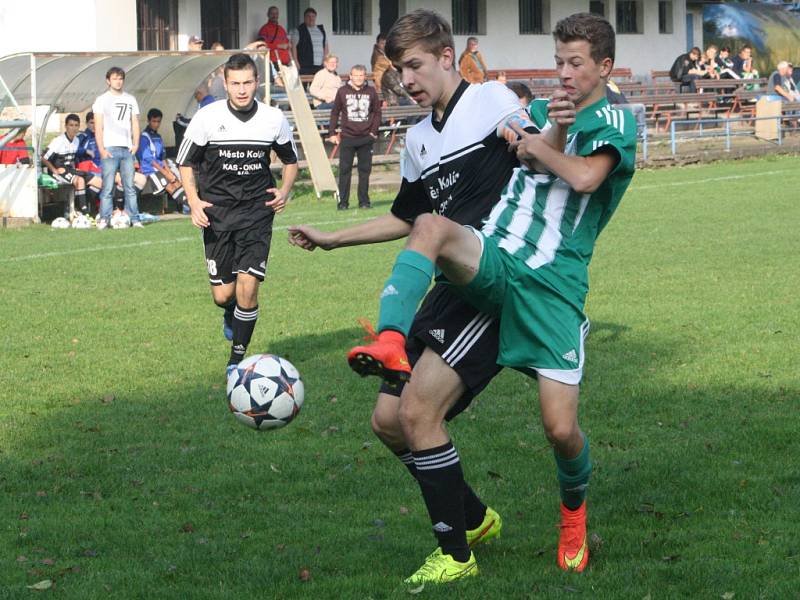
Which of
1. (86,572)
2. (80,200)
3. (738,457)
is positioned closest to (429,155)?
(86,572)

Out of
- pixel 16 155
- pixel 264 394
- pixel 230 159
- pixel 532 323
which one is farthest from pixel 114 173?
pixel 532 323

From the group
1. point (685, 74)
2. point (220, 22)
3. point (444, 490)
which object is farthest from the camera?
point (685, 74)

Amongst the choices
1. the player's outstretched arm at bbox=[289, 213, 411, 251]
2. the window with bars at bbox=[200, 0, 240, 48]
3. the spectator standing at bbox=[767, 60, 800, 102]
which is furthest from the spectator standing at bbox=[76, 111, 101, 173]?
the spectator standing at bbox=[767, 60, 800, 102]

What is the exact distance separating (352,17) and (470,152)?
28.3 m

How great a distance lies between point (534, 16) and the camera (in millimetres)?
36719

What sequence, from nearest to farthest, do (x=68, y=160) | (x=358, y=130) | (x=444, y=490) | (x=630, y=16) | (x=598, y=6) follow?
(x=444, y=490)
(x=68, y=160)
(x=358, y=130)
(x=598, y=6)
(x=630, y=16)

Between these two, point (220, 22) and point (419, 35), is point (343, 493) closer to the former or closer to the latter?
point (419, 35)

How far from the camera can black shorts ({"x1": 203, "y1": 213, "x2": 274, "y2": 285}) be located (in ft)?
28.4

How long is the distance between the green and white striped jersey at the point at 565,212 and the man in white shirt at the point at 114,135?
569 inches

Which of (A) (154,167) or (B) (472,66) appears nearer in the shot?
(A) (154,167)

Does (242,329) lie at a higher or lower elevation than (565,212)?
lower

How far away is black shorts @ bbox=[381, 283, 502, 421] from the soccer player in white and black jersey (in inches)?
163

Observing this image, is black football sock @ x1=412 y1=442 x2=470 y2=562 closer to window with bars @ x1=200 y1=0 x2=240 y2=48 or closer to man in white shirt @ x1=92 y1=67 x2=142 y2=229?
man in white shirt @ x1=92 y1=67 x2=142 y2=229

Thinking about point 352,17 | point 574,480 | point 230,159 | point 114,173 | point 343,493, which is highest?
point 352,17
